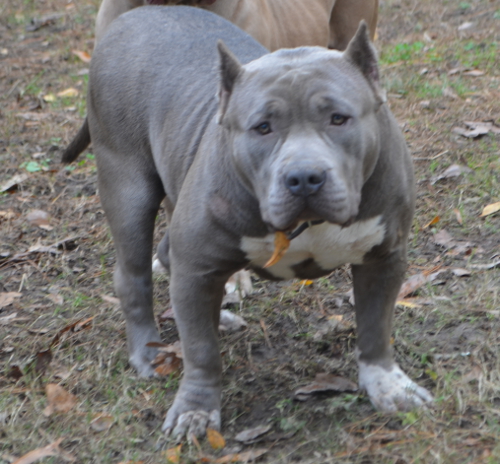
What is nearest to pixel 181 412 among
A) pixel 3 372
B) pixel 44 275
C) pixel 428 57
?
pixel 3 372

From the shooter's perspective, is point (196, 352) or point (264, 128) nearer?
point (264, 128)

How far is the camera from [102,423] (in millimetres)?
3400

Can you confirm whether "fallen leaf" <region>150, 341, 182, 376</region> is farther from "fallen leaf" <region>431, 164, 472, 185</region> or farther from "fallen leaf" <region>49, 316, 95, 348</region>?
"fallen leaf" <region>431, 164, 472, 185</region>

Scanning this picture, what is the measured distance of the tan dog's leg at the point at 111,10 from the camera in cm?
507

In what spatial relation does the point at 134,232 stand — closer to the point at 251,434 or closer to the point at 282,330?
the point at 282,330

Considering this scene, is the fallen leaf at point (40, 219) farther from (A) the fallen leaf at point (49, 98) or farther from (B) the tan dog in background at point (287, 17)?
(A) the fallen leaf at point (49, 98)

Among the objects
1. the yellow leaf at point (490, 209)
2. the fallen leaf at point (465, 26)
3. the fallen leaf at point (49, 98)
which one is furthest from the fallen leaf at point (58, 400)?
the fallen leaf at point (465, 26)

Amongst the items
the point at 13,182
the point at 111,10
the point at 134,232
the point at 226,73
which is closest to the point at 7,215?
the point at 13,182

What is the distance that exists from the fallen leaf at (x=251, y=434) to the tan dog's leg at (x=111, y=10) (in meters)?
2.95

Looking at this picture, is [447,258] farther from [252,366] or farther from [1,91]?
[1,91]

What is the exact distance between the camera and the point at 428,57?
7820mm

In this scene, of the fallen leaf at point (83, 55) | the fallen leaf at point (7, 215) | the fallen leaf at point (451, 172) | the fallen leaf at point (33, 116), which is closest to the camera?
the fallen leaf at point (451, 172)

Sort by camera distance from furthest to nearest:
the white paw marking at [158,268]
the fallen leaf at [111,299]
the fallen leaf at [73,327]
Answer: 1. the white paw marking at [158,268]
2. the fallen leaf at [111,299]
3. the fallen leaf at [73,327]

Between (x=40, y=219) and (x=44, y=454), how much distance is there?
8.73 feet
